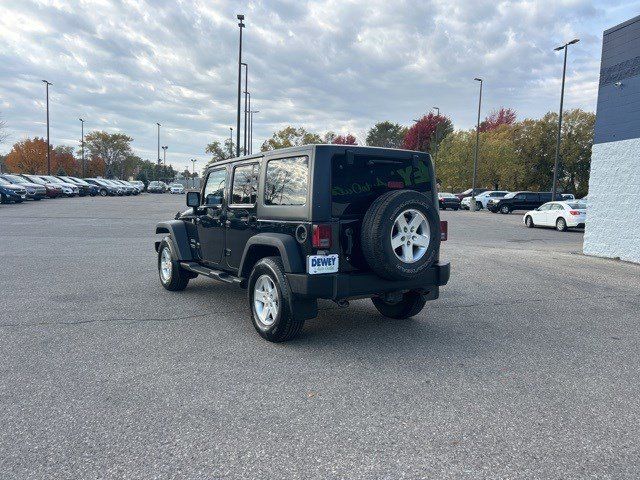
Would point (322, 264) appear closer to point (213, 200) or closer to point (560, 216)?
point (213, 200)

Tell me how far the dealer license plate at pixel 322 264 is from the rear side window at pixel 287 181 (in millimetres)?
569

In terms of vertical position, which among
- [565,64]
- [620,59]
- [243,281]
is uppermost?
[565,64]

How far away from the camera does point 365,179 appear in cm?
496

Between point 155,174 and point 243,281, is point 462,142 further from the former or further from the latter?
point 155,174

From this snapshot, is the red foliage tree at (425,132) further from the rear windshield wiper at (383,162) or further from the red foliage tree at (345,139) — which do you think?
the rear windshield wiper at (383,162)

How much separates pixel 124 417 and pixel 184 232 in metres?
4.14

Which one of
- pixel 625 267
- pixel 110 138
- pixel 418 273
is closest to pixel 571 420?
pixel 418 273

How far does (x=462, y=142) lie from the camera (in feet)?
164

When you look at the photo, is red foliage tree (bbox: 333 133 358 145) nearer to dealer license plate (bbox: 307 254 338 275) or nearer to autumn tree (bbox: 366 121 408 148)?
autumn tree (bbox: 366 121 408 148)

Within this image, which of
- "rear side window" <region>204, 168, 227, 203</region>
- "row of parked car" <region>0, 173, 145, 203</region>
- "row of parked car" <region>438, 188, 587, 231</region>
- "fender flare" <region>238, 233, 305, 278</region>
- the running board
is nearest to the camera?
"fender flare" <region>238, 233, 305, 278</region>

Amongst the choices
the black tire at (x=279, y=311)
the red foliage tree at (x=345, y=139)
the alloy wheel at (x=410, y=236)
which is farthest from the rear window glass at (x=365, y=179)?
the red foliage tree at (x=345, y=139)

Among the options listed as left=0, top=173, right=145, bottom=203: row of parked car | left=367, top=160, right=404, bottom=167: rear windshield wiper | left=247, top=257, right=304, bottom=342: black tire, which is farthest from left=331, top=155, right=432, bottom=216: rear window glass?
left=0, top=173, right=145, bottom=203: row of parked car

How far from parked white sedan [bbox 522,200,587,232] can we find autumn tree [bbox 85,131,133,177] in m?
78.3

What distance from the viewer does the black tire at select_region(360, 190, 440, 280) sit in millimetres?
4574
